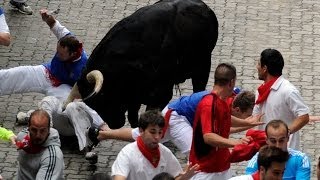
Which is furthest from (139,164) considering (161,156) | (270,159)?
(270,159)

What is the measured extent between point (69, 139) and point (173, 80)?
1.61 metres

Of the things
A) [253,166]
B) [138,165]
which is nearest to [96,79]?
[138,165]

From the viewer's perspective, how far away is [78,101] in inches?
531

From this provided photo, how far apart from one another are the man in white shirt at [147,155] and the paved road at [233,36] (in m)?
3.45

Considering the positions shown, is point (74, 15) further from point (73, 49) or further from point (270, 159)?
point (270, 159)

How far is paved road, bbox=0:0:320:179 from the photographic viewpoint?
15.6m

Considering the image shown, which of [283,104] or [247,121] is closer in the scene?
[247,121]

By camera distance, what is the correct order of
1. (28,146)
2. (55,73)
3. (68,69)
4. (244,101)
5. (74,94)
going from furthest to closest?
1. (55,73)
2. (68,69)
3. (74,94)
4. (244,101)
5. (28,146)

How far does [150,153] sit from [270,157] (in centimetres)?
156

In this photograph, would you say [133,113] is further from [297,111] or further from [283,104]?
[297,111]

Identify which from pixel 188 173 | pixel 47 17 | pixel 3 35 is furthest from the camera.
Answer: pixel 47 17

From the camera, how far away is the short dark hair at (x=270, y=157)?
9.58 m

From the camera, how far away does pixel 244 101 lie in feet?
39.9

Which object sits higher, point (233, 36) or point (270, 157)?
point (270, 157)
